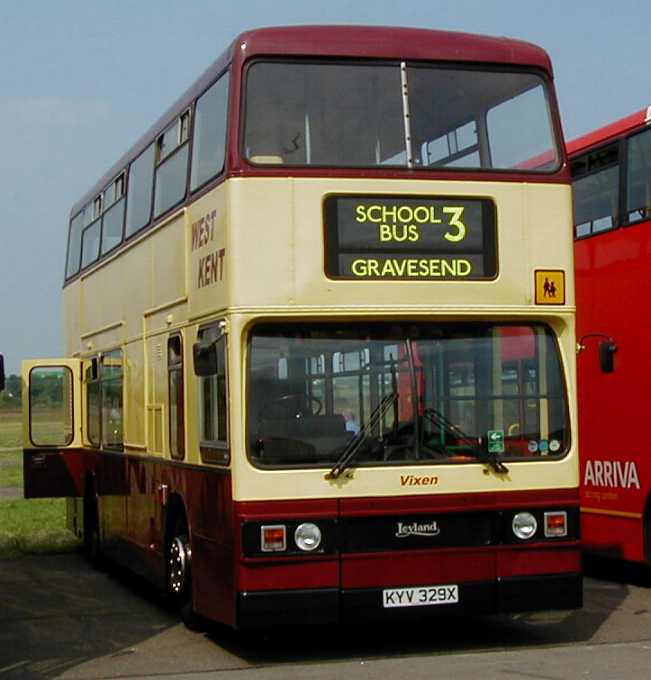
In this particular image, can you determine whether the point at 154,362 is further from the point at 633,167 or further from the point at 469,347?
the point at 633,167


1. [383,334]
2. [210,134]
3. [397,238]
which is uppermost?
[210,134]

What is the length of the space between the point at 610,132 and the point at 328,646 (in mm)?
6594

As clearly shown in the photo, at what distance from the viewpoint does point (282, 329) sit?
10945mm

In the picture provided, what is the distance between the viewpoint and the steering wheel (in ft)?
35.5

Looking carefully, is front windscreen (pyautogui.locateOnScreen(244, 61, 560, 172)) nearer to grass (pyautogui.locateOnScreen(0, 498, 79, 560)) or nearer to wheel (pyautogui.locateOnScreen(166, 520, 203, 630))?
wheel (pyautogui.locateOnScreen(166, 520, 203, 630))

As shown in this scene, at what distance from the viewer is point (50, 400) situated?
19.5 m

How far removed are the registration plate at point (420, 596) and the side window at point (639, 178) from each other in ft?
17.3

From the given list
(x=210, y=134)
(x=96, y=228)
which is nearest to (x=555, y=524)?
(x=210, y=134)

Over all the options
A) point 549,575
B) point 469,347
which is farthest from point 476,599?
point 469,347

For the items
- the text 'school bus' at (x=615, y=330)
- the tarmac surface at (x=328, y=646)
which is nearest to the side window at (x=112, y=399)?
the tarmac surface at (x=328, y=646)

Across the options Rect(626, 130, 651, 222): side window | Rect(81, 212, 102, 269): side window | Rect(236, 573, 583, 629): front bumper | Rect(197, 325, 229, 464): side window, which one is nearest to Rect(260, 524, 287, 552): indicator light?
Rect(236, 573, 583, 629): front bumper

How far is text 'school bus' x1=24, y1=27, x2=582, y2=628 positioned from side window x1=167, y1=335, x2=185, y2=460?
0.82m

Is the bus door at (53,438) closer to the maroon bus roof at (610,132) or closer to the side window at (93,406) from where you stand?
the side window at (93,406)

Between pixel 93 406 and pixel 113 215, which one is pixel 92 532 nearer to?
pixel 93 406
